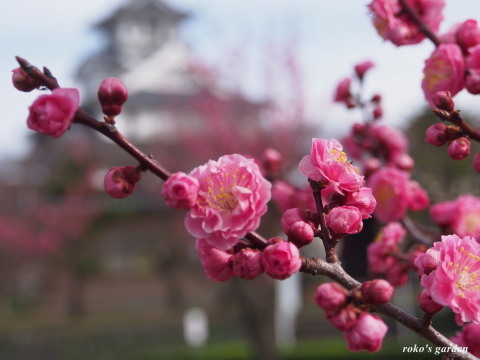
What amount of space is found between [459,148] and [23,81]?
2.36 ft

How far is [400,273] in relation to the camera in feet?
4.61

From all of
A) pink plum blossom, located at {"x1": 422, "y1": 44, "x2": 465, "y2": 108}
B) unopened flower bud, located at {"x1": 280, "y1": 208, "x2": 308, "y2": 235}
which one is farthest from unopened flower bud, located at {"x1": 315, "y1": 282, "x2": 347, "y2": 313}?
pink plum blossom, located at {"x1": 422, "y1": 44, "x2": 465, "y2": 108}

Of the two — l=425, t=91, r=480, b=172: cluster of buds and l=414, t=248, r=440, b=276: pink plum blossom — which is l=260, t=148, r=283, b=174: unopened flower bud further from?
l=414, t=248, r=440, b=276: pink plum blossom

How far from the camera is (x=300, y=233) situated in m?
0.85

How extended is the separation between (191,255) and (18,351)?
7165 millimetres

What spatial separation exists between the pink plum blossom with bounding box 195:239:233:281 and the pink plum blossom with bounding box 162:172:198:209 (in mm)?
86

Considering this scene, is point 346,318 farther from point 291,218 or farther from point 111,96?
point 111,96

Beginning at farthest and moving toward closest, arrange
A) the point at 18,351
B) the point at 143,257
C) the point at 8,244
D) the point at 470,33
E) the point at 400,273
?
the point at 143,257, the point at 8,244, the point at 18,351, the point at 400,273, the point at 470,33

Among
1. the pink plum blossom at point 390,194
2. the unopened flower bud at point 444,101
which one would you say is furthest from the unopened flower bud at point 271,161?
the unopened flower bud at point 444,101

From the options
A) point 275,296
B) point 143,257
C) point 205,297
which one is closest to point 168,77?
point 143,257

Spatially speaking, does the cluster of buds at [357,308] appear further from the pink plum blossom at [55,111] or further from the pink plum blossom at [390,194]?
the pink plum blossom at [390,194]

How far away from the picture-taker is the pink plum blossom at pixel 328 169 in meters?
0.87

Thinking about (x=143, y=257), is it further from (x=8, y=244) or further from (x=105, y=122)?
(x=105, y=122)

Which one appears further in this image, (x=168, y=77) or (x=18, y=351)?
(x=168, y=77)
